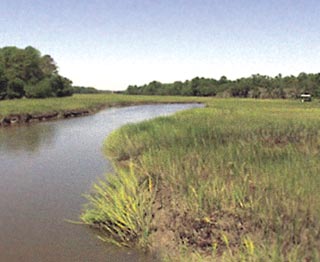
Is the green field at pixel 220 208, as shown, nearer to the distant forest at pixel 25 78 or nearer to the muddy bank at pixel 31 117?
the muddy bank at pixel 31 117

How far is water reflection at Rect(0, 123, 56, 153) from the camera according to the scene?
666 inches

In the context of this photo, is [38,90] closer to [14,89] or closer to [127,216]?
[14,89]

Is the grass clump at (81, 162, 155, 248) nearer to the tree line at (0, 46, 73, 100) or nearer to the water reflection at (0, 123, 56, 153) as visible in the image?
the water reflection at (0, 123, 56, 153)

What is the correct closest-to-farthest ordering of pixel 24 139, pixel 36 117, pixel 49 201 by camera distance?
pixel 49 201, pixel 24 139, pixel 36 117

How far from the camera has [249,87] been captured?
335ft

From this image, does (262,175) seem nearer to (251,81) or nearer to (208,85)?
(251,81)

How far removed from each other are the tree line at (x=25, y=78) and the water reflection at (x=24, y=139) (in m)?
33.3

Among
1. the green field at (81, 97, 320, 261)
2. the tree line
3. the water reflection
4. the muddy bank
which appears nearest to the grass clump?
the green field at (81, 97, 320, 261)

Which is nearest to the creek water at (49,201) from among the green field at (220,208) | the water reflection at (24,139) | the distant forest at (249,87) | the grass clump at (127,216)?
the water reflection at (24,139)

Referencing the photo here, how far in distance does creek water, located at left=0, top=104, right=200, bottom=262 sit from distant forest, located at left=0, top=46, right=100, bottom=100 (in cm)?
4046

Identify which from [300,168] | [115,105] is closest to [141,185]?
[300,168]

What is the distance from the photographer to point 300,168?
5938 mm

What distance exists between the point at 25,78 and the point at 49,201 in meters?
60.0

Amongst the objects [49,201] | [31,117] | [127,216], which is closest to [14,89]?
[31,117]
